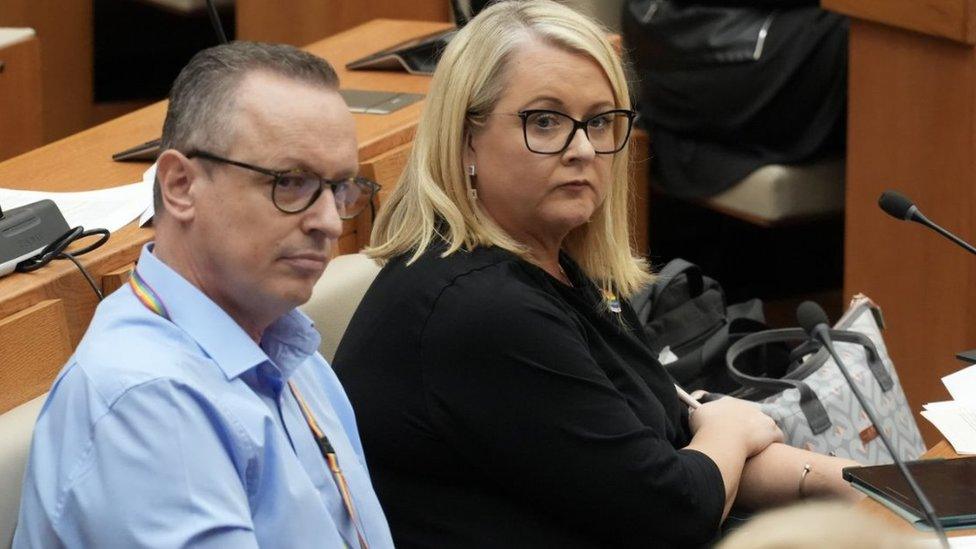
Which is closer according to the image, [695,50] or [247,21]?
[695,50]

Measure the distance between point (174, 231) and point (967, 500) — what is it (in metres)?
0.94

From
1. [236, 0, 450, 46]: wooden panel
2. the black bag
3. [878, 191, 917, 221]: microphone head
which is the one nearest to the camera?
[878, 191, 917, 221]: microphone head

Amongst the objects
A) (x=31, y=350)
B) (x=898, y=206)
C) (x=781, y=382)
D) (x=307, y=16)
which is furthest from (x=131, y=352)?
(x=307, y=16)

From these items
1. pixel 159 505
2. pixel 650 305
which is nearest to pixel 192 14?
pixel 650 305

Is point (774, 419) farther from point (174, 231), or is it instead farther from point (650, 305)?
point (174, 231)

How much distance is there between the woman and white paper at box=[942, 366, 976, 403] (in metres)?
0.22

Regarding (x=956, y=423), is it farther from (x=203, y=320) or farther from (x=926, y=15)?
(x=926, y=15)

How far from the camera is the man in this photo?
1.27 metres

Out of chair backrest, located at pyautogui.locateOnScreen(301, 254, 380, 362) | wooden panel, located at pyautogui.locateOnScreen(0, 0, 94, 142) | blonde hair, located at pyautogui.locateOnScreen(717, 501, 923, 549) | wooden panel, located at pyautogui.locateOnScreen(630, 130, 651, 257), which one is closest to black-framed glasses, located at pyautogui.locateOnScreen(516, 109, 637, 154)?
chair backrest, located at pyautogui.locateOnScreen(301, 254, 380, 362)

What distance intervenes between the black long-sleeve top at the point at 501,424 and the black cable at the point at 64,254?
1.15 ft

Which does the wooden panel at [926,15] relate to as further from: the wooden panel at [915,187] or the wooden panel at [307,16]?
the wooden panel at [307,16]

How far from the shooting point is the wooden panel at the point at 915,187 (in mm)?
3184

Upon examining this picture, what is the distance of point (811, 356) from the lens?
244 centimetres

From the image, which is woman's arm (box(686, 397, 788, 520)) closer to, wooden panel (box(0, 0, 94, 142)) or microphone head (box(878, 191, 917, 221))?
microphone head (box(878, 191, 917, 221))
